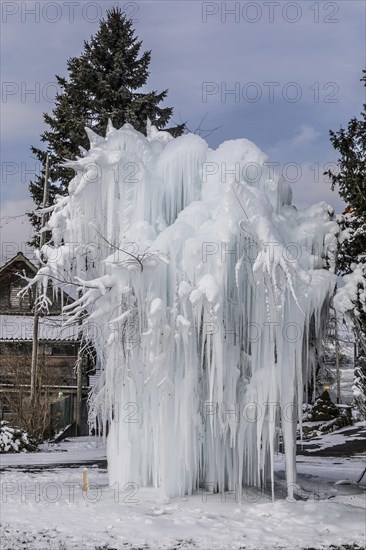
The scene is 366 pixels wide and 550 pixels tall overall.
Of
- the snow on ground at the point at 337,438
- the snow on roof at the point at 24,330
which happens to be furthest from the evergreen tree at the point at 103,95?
the snow on ground at the point at 337,438

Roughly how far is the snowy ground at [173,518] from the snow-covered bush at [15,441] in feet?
27.6

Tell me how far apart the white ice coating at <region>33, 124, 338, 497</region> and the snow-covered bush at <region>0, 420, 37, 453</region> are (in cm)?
1109

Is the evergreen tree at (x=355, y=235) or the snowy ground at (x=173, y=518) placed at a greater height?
the evergreen tree at (x=355, y=235)

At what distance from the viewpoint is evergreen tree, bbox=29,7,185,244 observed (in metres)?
29.1

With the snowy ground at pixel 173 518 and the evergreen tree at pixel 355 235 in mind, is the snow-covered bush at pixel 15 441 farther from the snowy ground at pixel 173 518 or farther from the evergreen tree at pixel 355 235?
the evergreen tree at pixel 355 235

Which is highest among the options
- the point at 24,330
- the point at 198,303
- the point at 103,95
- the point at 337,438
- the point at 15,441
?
the point at 103,95

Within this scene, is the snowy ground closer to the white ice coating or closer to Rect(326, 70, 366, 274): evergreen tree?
the white ice coating

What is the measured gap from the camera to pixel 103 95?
29.4 metres

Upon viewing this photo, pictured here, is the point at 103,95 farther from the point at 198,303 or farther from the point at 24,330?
the point at 198,303

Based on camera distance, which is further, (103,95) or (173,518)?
(103,95)

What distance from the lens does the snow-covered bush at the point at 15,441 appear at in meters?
23.1

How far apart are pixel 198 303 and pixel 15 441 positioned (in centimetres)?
1434

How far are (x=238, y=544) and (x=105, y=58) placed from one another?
82.8 feet

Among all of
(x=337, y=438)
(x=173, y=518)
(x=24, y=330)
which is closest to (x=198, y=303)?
(x=173, y=518)
